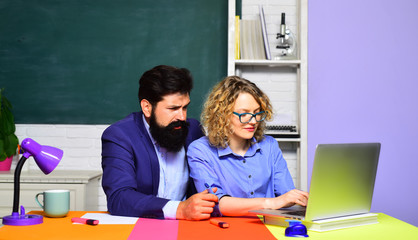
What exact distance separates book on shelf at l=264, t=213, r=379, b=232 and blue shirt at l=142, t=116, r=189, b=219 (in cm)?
68

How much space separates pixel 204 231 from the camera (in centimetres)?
147

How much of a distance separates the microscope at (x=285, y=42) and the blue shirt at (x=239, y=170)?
134cm

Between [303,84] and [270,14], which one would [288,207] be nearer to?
[303,84]

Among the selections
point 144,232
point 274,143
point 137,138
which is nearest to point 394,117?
point 274,143

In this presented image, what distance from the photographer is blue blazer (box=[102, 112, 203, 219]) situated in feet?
5.61

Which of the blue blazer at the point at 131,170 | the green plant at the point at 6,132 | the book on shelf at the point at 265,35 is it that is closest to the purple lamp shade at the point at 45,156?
the blue blazer at the point at 131,170

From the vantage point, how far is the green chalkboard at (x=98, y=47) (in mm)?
3445

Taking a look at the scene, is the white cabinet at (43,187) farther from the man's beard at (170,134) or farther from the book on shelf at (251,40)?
the book on shelf at (251,40)

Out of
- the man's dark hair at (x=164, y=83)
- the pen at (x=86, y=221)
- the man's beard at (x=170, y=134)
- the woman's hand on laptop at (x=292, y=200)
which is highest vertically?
the man's dark hair at (x=164, y=83)

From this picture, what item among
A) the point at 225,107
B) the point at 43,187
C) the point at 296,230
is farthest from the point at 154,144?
the point at 43,187

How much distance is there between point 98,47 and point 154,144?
59.9 inches

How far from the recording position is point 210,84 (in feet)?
11.3

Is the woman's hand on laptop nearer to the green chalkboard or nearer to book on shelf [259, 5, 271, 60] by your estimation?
book on shelf [259, 5, 271, 60]

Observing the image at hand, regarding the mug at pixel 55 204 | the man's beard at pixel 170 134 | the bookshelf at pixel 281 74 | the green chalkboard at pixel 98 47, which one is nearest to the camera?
the mug at pixel 55 204
